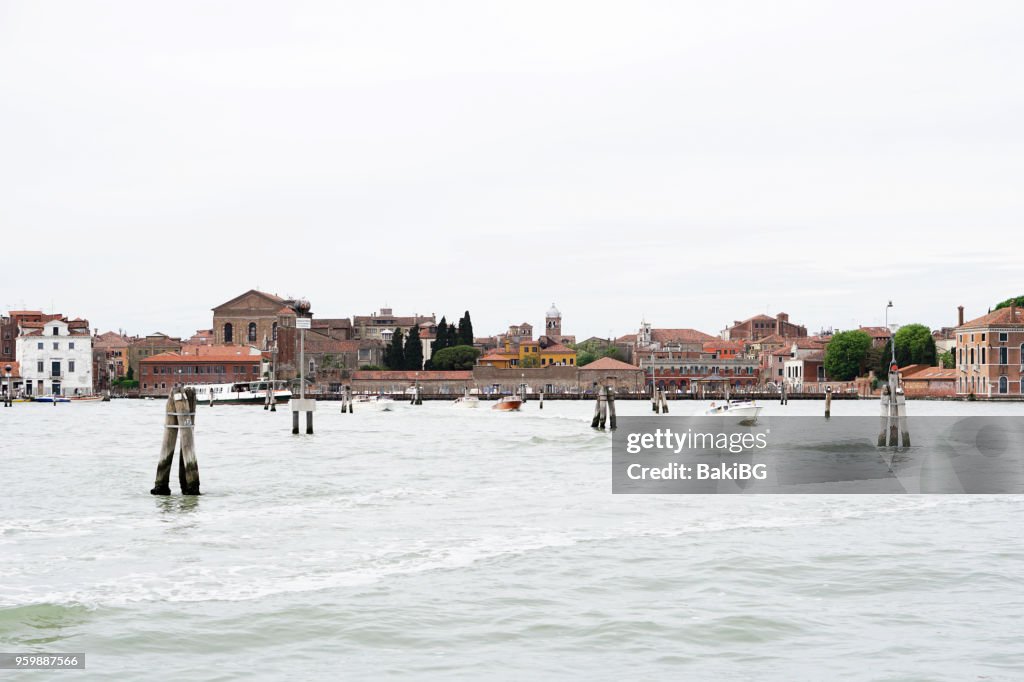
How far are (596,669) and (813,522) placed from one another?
18.8ft

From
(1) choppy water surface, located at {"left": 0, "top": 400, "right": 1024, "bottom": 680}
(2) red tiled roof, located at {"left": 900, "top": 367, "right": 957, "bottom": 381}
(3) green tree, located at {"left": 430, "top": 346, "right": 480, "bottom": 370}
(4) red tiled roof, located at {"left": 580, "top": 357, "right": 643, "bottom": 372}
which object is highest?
(3) green tree, located at {"left": 430, "top": 346, "right": 480, "bottom": 370}

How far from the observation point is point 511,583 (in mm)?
8273

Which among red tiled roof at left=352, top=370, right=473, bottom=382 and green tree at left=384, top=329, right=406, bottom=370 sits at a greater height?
green tree at left=384, top=329, right=406, bottom=370

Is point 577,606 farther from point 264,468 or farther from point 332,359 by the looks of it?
point 332,359

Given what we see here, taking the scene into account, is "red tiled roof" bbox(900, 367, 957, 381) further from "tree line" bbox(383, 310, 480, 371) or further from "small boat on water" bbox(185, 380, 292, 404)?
"small boat on water" bbox(185, 380, 292, 404)

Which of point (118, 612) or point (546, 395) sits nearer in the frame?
point (118, 612)

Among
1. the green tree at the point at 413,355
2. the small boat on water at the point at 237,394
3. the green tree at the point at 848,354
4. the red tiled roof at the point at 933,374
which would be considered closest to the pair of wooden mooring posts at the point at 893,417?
the small boat on water at the point at 237,394

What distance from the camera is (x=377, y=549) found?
9781mm

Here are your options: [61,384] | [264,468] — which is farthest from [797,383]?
[264,468]

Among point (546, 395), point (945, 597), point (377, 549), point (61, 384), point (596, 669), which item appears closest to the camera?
point (596, 669)

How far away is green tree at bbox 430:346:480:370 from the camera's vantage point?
319 feet

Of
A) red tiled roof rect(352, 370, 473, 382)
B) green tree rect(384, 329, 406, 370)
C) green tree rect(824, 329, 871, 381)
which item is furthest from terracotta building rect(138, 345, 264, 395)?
green tree rect(824, 329, 871, 381)

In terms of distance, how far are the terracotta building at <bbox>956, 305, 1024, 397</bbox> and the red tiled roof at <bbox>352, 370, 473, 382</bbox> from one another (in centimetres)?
3796

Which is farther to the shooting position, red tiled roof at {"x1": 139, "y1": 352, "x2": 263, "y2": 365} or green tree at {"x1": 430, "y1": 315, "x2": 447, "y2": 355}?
green tree at {"x1": 430, "y1": 315, "x2": 447, "y2": 355}
